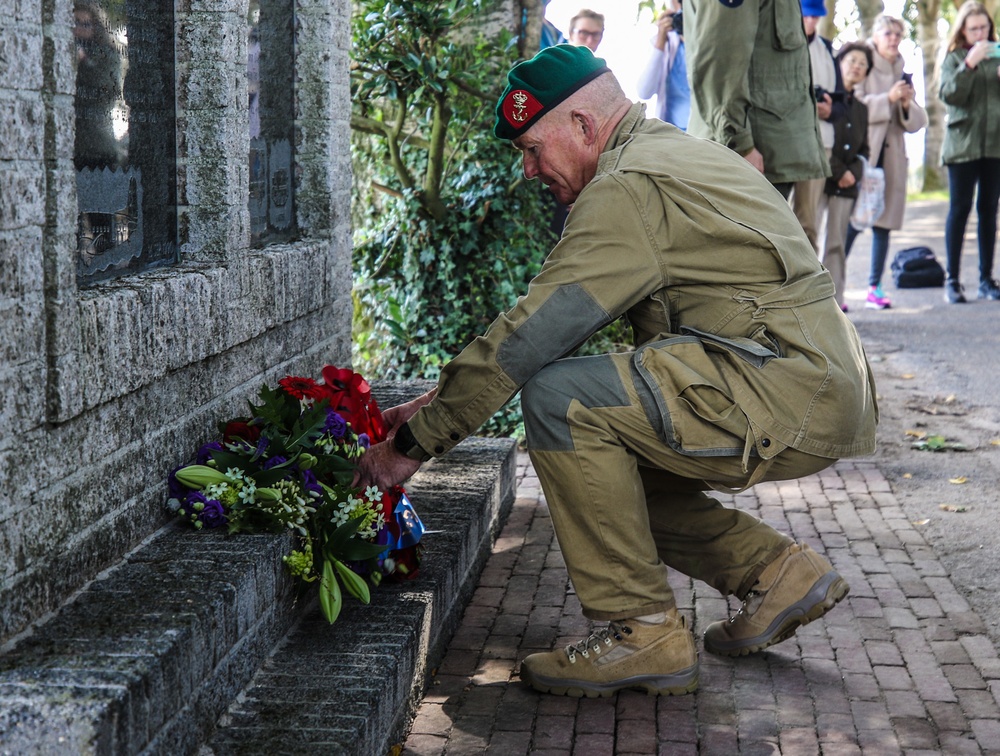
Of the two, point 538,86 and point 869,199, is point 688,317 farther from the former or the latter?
point 869,199

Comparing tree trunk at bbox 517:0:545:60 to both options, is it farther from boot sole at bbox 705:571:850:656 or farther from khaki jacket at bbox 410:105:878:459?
boot sole at bbox 705:571:850:656

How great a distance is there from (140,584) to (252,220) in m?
1.81

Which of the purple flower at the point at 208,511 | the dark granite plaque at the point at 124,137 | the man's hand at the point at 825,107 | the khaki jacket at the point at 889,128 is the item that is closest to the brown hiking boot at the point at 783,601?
the purple flower at the point at 208,511

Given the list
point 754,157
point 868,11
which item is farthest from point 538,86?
point 868,11

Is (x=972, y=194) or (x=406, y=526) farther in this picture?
(x=972, y=194)

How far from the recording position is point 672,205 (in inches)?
129

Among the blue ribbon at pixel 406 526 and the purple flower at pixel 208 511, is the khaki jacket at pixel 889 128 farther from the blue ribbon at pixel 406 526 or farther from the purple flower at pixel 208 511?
the purple flower at pixel 208 511

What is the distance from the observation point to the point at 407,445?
3416 millimetres

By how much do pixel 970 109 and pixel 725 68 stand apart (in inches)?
205

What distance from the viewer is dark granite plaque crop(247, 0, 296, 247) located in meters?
4.27

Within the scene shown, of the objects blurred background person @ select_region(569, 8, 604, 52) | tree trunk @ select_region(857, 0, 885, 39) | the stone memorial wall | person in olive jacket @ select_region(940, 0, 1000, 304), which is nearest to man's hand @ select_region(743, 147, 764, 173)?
the stone memorial wall

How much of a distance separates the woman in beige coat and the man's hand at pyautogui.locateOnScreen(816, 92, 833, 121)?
1.43 m

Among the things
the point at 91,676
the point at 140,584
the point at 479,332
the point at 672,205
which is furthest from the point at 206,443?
the point at 479,332

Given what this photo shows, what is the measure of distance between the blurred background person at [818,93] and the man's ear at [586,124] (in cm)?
375
